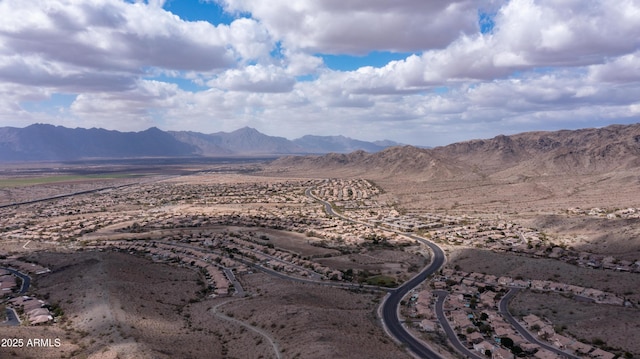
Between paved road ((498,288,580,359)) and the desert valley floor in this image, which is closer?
the desert valley floor

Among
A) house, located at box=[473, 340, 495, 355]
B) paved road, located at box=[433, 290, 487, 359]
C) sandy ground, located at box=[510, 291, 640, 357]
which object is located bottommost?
paved road, located at box=[433, 290, 487, 359]

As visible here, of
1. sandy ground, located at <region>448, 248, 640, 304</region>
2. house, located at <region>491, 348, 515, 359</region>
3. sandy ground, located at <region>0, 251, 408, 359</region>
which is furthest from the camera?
sandy ground, located at <region>448, 248, 640, 304</region>

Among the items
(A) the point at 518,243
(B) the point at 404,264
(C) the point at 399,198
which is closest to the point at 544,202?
(C) the point at 399,198

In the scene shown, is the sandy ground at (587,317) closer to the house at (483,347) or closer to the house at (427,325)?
the house at (483,347)

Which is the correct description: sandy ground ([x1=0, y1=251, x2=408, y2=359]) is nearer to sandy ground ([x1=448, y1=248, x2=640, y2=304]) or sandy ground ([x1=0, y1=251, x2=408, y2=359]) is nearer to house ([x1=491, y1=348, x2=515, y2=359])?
house ([x1=491, y1=348, x2=515, y2=359])

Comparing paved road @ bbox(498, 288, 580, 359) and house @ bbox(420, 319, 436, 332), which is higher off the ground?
house @ bbox(420, 319, 436, 332)

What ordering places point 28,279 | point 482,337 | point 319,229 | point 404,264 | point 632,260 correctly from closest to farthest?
point 482,337 < point 28,279 < point 632,260 < point 404,264 < point 319,229

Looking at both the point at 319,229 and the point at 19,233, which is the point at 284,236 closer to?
the point at 319,229

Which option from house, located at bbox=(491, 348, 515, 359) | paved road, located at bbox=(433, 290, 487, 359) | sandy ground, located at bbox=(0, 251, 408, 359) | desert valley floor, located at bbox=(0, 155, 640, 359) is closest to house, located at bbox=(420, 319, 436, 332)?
desert valley floor, located at bbox=(0, 155, 640, 359)
